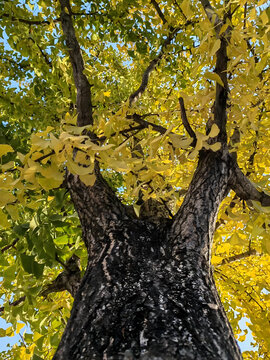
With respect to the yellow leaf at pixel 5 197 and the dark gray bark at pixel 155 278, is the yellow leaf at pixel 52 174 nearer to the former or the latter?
the yellow leaf at pixel 5 197

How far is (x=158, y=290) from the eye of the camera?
1.16m

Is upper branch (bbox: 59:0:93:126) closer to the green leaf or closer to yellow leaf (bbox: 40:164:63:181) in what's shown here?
the green leaf

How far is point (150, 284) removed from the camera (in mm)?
1208

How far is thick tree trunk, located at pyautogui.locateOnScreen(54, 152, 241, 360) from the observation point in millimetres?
917

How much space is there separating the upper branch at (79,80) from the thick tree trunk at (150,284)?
0.66 m

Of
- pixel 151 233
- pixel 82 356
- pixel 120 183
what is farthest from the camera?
pixel 120 183

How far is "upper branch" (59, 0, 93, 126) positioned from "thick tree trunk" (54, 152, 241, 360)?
0.66m

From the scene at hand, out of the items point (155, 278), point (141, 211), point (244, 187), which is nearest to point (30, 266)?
point (141, 211)

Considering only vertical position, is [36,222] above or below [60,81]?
below

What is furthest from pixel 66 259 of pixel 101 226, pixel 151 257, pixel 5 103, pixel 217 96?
pixel 5 103

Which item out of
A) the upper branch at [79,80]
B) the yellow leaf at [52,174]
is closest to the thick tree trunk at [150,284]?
the yellow leaf at [52,174]

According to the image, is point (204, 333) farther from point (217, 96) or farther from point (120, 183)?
point (120, 183)

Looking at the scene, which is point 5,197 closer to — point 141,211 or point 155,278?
point 155,278

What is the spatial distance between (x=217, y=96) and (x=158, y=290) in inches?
50.1
